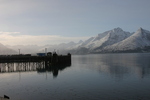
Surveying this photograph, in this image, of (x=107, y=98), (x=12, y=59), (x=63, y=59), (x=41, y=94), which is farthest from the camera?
(x=63, y=59)

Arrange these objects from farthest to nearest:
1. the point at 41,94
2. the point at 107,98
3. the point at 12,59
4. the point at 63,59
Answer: the point at 63,59 < the point at 12,59 < the point at 41,94 < the point at 107,98

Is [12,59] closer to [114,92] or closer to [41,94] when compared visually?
[41,94]

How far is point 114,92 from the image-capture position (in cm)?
3909

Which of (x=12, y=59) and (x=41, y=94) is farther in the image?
(x=12, y=59)

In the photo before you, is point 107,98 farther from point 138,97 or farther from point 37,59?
point 37,59

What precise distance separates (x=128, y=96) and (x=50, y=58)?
73.6 meters

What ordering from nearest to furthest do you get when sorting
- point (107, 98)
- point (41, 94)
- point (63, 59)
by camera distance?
point (107, 98), point (41, 94), point (63, 59)

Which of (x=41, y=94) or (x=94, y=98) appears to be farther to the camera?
(x=41, y=94)

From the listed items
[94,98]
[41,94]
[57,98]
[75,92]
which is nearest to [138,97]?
[94,98]

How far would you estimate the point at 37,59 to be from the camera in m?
103

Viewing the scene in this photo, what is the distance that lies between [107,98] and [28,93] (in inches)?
689

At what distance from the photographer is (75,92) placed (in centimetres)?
3944

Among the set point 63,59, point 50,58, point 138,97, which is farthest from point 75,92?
point 63,59

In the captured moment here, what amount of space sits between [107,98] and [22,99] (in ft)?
55.2
